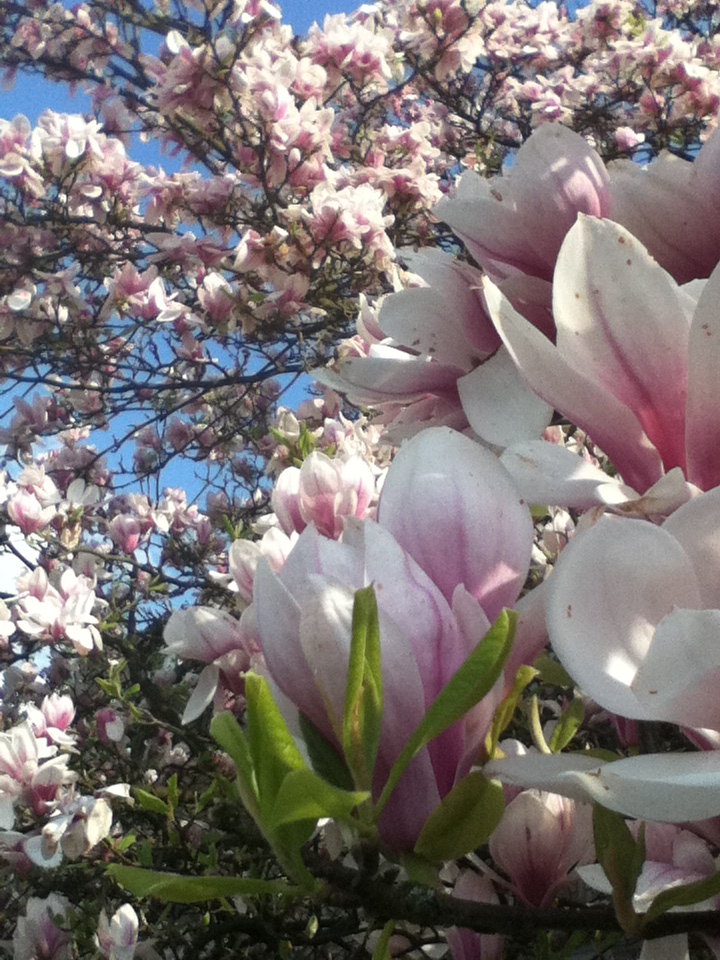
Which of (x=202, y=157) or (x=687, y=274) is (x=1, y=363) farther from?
(x=687, y=274)

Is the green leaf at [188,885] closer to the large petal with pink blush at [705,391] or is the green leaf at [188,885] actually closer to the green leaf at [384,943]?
the green leaf at [384,943]

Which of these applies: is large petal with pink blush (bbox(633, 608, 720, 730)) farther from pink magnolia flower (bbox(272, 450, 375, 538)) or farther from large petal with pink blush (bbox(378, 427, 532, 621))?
pink magnolia flower (bbox(272, 450, 375, 538))

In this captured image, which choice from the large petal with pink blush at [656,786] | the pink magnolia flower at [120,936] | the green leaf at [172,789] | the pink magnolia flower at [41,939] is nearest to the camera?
the large petal with pink blush at [656,786]

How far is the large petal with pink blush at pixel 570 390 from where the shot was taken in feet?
1.15

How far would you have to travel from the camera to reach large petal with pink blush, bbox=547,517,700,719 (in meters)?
0.29

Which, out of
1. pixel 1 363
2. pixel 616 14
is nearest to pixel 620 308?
pixel 1 363

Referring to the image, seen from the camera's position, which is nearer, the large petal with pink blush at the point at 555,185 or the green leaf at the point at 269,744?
the green leaf at the point at 269,744

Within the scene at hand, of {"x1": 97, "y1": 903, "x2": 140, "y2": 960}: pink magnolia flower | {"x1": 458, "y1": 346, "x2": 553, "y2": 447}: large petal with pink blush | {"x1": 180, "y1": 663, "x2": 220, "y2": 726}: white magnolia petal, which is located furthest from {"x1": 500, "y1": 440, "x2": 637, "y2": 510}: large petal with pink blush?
{"x1": 97, "y1": 903, "x2": 140, "y2": 960}: pink magnolia flower

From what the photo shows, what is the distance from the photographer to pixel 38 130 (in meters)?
2.55

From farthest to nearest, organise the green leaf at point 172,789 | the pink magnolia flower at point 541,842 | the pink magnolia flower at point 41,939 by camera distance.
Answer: the pink magnolia flower at point 41,939 → the green leaf at point 172,789 → the pink magnolia flower at point 541,842

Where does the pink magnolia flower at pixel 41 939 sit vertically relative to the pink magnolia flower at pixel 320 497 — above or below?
below

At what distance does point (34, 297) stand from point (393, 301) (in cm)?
230

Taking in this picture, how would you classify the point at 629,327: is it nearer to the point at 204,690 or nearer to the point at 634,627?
the point at 634,627

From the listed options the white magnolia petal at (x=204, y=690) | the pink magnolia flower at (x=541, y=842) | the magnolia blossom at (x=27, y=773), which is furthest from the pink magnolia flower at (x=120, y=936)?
the pink magnolia flower at (x=541, y=842)
